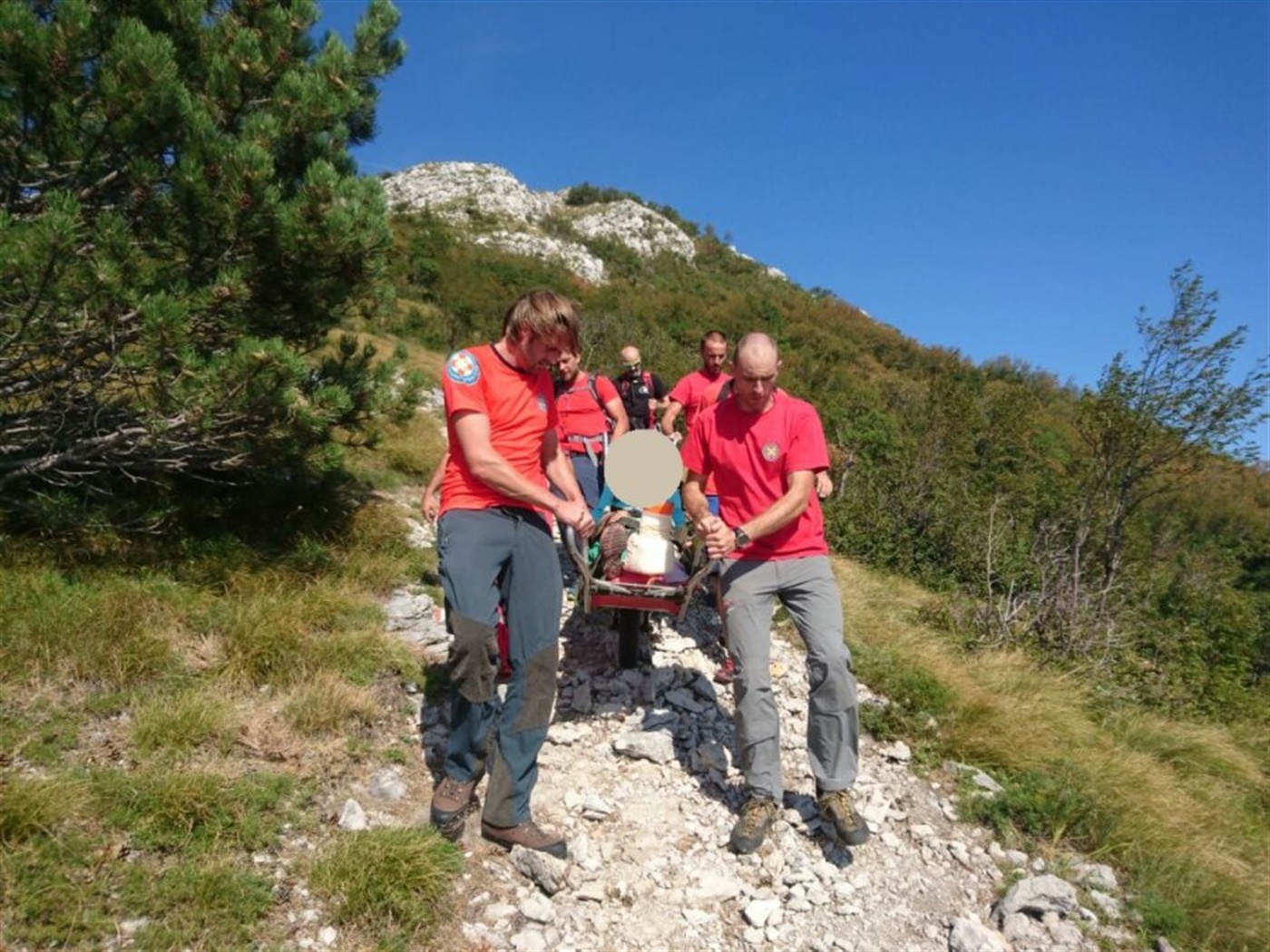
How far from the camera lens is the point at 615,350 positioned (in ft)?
78.0

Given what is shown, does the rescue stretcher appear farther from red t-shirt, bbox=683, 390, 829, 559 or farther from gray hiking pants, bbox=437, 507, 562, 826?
gray hiking pants, bbox=437, 507, 562, 826

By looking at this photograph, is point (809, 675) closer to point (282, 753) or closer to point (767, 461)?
point (767, 461)

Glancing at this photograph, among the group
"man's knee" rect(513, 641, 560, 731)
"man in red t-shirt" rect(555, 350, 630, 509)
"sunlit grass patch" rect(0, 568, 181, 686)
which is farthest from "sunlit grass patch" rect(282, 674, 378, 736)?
"man in red t-shirt" rect(555, 350, 630, 509)

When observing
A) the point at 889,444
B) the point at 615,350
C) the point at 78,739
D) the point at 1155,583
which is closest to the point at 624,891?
the point at 78,739

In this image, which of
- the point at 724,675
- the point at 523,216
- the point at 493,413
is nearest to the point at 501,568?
the point at 493,413

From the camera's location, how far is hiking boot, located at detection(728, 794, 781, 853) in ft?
10.7

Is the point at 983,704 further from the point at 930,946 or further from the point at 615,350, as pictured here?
the point at 615,350

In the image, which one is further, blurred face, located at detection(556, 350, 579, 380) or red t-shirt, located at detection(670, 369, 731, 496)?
red t-shirt, located at detection(670, 369, 731, 496)

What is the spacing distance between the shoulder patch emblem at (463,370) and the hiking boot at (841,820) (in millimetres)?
2577

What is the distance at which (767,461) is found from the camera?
3689 millimetres

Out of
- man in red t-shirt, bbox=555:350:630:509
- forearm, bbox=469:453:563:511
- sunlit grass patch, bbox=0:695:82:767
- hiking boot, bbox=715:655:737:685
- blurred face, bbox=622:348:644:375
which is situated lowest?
sunlit grass patch, bbox=0:695:82:767

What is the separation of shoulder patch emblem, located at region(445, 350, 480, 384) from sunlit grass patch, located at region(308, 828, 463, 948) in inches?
75.1

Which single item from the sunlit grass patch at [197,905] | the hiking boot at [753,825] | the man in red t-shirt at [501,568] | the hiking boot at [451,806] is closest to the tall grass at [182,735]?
the sunlit grass patch at [197,905]

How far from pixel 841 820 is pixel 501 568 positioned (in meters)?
1.99
